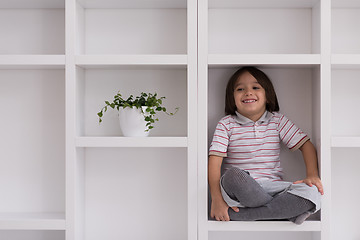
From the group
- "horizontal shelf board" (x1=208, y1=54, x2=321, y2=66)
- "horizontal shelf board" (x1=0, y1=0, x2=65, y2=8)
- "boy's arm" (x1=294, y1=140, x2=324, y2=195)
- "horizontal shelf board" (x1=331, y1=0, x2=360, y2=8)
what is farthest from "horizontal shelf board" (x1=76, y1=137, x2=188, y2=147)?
"horizontal shelf board" (x1=331, y1=0, x2=360, y2=8)

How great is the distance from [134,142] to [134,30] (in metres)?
0.51

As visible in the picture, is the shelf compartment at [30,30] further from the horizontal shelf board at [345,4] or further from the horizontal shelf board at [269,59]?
the horizontal shelf board at [345,4]

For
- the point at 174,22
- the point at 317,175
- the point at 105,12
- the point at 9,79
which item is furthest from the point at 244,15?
the point at 9,79

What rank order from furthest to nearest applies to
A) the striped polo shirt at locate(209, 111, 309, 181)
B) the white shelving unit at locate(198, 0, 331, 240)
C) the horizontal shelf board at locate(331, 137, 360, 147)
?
the white shelving unit at locate(198, 0, 331, 240) < the striped polo shirt at locate(209, 111, 309, 181) < the horizontal shelf board at locate(331, 137, 360, 147)

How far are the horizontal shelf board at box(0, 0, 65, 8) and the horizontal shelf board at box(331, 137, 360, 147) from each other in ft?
3.84

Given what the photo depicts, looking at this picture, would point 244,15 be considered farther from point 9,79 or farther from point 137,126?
point 9,79

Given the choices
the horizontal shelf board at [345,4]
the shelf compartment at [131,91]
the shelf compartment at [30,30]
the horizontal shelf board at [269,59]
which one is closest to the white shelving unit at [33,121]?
the shelf compartment at [30,30]

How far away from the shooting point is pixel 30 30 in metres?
1.73

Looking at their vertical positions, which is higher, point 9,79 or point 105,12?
point 105,12

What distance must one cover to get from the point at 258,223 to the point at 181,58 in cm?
66

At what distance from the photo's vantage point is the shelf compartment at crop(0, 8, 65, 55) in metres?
1.73

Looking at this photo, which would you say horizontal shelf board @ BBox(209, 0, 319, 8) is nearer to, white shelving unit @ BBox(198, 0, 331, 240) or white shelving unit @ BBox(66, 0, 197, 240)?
white shelving unit @ BBox(198, 0, 331, 240)

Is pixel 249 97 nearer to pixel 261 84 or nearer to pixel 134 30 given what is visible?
pixel 261 84

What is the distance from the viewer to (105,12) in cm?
173
